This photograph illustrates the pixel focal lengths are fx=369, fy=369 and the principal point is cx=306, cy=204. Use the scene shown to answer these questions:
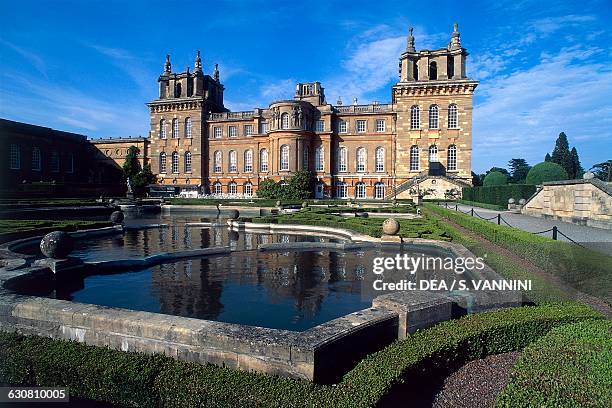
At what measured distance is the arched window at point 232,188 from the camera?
52062mm

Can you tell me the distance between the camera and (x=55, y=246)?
8.80 meters

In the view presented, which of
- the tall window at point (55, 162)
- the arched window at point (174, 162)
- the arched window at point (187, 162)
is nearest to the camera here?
the tall window at point (55, 162)

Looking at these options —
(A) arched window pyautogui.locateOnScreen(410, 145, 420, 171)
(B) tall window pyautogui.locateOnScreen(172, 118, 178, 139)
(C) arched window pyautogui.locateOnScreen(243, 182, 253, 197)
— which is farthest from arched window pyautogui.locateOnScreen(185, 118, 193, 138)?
(A) arched window pyautogui.locateOnScreen(410, 145, 420, 171)

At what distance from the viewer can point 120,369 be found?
12.8 feet

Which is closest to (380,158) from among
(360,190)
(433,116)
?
(360,190)

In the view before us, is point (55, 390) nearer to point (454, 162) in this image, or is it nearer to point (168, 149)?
point (454, 162)

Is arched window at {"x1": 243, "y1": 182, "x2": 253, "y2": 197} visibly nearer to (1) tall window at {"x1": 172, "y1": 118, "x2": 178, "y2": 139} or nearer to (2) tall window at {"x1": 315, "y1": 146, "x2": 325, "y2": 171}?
(2) tall window at {"x1": 315, "y1": 146, "x2": 325, "y2": 171}

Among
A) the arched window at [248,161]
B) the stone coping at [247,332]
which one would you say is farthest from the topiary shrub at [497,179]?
the stone coping at [247,332]

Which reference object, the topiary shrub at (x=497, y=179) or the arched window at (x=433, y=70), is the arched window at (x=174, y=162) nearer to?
the arched window at (x=433, y=70)

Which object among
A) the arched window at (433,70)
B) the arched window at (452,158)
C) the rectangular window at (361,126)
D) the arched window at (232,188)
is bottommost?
the arched window at (232,188)

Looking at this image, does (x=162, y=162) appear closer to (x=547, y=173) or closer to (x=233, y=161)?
(x=233, y=161)

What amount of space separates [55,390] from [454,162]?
44436 millimetres

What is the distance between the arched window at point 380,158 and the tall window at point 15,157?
44806mm

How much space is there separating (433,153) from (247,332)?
1686 inches
